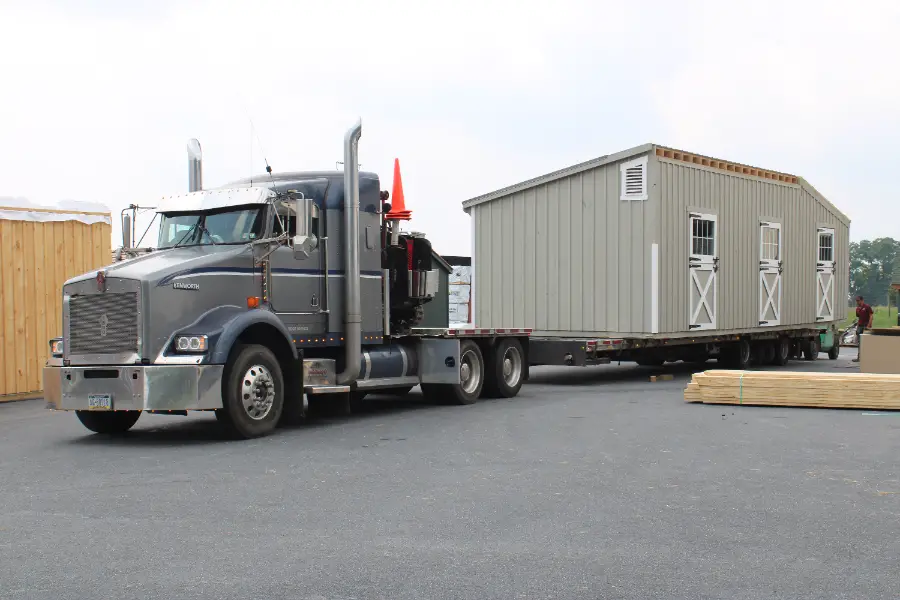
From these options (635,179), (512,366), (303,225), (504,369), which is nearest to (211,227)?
(303,225)

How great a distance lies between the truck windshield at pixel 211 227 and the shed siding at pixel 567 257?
836 centimetres

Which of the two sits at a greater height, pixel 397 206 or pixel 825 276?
pixel 397 206

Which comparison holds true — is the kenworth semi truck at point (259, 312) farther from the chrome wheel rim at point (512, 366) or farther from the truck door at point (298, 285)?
the chrome wheel rim at point (512, 366)

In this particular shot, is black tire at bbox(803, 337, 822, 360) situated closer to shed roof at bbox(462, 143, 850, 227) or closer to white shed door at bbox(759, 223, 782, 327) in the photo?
white shed door at bbox(759, 223, 782, 327)

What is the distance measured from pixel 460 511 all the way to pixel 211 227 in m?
6.08

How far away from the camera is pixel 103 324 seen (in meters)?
10.7

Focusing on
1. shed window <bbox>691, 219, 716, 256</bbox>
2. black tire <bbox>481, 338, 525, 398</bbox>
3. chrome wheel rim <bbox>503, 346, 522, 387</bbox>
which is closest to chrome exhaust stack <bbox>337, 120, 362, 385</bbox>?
black tire <bbox>481, 338, 525, 398</bbox>

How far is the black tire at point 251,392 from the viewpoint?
10.7m

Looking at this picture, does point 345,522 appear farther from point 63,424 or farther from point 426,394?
point 426,394

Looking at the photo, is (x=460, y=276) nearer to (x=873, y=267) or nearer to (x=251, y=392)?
(x=251, y=392)

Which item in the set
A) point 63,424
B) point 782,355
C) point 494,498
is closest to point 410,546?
point 494,498

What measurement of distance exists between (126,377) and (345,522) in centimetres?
460

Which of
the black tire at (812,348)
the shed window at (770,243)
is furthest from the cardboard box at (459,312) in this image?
the shed window at (770,243)

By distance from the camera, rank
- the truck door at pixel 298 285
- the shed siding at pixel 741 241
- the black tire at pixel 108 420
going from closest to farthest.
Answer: the black tire at pixel 108 420 < the truck door at pixel 298 285 < the shed siding at pixel 741 241
